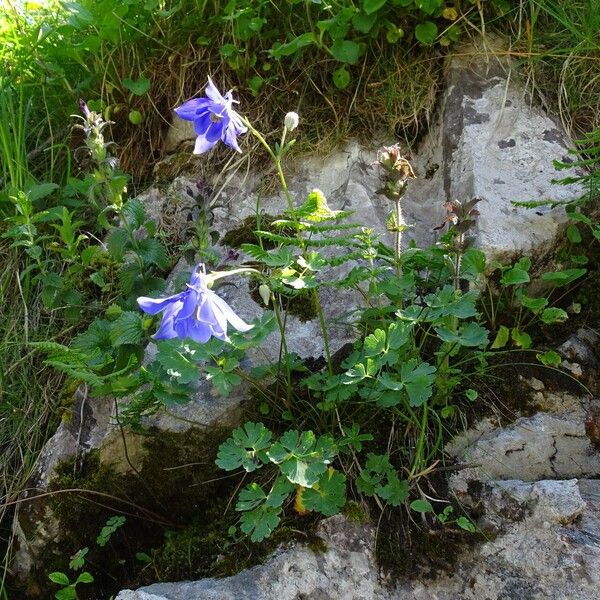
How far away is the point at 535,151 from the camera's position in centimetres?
282

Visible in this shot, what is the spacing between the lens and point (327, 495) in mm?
1911

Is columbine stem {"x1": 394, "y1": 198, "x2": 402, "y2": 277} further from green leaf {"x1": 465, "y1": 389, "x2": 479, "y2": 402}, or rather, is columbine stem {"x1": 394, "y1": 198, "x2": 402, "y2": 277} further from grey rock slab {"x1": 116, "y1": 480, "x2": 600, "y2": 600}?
grey rock slab {"x1": 116, "y1": 480, "x2": 600, "y2": 600}

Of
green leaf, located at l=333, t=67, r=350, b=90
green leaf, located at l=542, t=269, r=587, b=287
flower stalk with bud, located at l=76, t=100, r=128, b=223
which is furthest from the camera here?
green leaf, located at l=333, t=67, r=350, b=90

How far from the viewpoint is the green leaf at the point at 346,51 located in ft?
9.33

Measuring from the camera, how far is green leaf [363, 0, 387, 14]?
273cm

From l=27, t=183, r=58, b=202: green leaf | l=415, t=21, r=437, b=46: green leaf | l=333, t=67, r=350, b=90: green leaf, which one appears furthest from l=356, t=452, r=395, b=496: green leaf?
l=27, t=183, r=58, b=202: green leaf

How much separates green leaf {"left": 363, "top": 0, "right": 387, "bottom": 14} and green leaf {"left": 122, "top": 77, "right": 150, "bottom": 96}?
1.02m

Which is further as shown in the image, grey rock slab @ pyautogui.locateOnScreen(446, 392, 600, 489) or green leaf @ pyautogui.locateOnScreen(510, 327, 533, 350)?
green leaf @ pyautogui.locateOnScreen(510, 327, 533, 350)

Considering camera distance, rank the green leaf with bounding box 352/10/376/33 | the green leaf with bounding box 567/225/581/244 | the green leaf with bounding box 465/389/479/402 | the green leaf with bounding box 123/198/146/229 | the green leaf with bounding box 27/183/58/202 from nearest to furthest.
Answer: the green leaf with bounding box 465/389/479/402 → the green leaf with bounding box 567/225/581/244 → the green leaf with bounding box 123/198/146/229 → the green leaf with bounding box 352/10/376/33 → the green leaf with bounding box 27/183/58/202

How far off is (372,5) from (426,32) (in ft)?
0.85

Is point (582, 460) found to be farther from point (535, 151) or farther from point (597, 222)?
point (535, 151)

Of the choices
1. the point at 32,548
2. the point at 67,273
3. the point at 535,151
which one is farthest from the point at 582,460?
the point at 67,273

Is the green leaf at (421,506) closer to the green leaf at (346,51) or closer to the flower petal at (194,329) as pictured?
the flower petal at (194,329)

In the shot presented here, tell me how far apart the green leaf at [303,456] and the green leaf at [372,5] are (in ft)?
5.49
